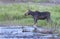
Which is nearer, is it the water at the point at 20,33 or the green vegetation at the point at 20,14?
the water at the point at 20,33

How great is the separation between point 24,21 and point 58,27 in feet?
2.39

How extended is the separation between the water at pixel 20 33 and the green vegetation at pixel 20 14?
142mm

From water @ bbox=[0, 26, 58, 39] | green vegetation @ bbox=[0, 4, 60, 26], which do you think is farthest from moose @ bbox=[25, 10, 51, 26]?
water @ bbox=[0, 26, 58, 39]

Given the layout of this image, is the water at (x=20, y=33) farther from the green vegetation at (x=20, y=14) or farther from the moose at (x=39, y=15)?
the moose at (x=39, y=15)

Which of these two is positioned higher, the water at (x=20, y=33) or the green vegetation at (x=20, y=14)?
the green vegetation at (x=20, y=14)

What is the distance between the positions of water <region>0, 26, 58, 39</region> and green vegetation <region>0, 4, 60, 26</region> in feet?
0.46

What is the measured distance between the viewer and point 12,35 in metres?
6.73

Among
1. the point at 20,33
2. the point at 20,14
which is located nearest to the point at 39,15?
the point at 20,14

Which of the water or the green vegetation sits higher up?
the green vegetation

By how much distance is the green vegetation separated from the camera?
287 inches

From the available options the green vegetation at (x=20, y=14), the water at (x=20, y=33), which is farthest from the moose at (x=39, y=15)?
the water at (x=20, y=33)

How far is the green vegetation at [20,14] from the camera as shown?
7.29m

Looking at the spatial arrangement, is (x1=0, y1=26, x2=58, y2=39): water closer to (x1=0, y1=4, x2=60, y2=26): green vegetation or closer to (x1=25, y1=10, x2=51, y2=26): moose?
(x1=0, y1=4, x2=60, y2=26): green vegetation

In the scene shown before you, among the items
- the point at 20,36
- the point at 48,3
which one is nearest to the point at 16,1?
the point at 48,3
